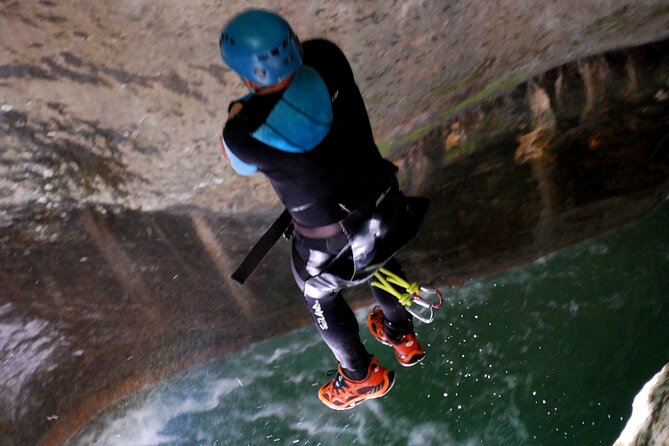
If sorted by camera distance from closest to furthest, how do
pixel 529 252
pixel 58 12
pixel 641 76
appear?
pixel 58 12 < pixel 641 76 < pixel 529 252

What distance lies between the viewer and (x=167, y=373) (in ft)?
13.0

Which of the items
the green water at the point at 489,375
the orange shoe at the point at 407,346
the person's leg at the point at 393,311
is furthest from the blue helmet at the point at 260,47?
the green water at the point at 489,375

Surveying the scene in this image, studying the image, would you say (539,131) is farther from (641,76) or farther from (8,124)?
(8,124)

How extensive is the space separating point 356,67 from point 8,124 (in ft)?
5.14

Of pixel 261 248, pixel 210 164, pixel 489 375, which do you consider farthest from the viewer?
pixel 489 375

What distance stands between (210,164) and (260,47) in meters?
1.49

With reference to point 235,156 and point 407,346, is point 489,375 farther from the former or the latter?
point 235,156

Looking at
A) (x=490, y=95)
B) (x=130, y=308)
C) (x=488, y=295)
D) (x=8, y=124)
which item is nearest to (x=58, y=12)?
(x=8, y=124)

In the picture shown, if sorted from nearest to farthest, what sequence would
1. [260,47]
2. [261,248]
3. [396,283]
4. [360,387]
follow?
[260,47] → [261,248] → [396,283] → [360,387]

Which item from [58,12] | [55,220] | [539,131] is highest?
[58,12]

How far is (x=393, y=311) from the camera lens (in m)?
2.85

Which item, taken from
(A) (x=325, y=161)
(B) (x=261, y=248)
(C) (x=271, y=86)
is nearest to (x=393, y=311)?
(B) (x=261, y=248)

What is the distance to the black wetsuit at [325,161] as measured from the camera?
1.81m

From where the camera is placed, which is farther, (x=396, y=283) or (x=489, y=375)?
(x=489, y=375)
